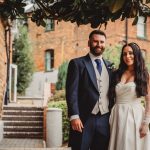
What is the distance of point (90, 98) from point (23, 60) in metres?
29.0

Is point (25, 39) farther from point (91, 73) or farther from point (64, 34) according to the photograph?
point (91, 73)

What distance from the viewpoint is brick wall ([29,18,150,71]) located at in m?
35.0

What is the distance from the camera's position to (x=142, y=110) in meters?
5.99

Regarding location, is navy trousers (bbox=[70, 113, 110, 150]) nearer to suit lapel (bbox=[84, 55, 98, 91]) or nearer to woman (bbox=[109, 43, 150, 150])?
woman (bbox=[109, 43, 150, 150])

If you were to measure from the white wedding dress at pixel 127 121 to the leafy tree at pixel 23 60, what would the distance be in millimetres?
28462

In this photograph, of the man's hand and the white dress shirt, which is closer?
the man's hand

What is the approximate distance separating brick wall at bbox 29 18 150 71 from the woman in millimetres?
28525

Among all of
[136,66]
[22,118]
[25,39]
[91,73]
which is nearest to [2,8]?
[91,73]

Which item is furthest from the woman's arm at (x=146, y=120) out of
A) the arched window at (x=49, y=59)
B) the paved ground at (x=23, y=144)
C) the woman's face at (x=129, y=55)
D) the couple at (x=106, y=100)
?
the arched window at (x=49, y=59)

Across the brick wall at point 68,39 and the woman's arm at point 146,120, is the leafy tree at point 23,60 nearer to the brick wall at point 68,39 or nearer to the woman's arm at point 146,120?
the brick wall at point 68,39

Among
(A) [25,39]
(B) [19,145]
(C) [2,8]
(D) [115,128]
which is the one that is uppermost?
(A) [25,39]

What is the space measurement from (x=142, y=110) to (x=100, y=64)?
719 millimetres

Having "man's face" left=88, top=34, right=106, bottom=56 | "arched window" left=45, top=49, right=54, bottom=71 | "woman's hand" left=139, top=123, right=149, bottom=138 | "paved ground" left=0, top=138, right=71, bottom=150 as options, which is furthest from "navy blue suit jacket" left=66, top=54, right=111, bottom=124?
Result: "arched window" left=45, top=49, right=54, bottom=71

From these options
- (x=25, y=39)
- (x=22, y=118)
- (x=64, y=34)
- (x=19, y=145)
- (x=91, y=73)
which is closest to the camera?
(x=91, y=73)
